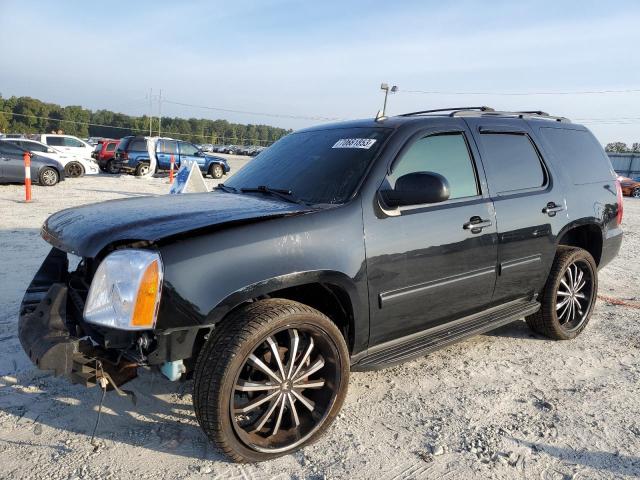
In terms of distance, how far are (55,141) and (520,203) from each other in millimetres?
21327

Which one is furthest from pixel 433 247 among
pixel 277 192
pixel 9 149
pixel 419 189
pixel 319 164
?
pixel 9 149

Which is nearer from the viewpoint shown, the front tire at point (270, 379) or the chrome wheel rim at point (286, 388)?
the front tire at point (270, 379)

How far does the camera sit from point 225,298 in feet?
7.89

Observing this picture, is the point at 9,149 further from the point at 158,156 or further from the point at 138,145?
the point at 158,156

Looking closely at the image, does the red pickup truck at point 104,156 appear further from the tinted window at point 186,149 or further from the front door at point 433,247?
the front door at point 433,247

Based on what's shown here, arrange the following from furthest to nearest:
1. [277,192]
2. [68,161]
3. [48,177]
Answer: [68,161], [48,177], [277,192]

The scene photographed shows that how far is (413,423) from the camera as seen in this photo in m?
3.04

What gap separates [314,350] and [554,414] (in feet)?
5.30

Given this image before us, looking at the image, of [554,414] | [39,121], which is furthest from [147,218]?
[39,121]

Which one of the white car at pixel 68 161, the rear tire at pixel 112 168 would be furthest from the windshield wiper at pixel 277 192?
the rear tire at pixel 112 168

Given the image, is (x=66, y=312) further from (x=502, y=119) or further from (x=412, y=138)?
(x=502, y=119)

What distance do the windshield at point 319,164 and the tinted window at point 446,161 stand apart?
Result: 0.22 m

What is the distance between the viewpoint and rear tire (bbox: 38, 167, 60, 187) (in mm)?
14820

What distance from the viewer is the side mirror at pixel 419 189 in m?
2.93
